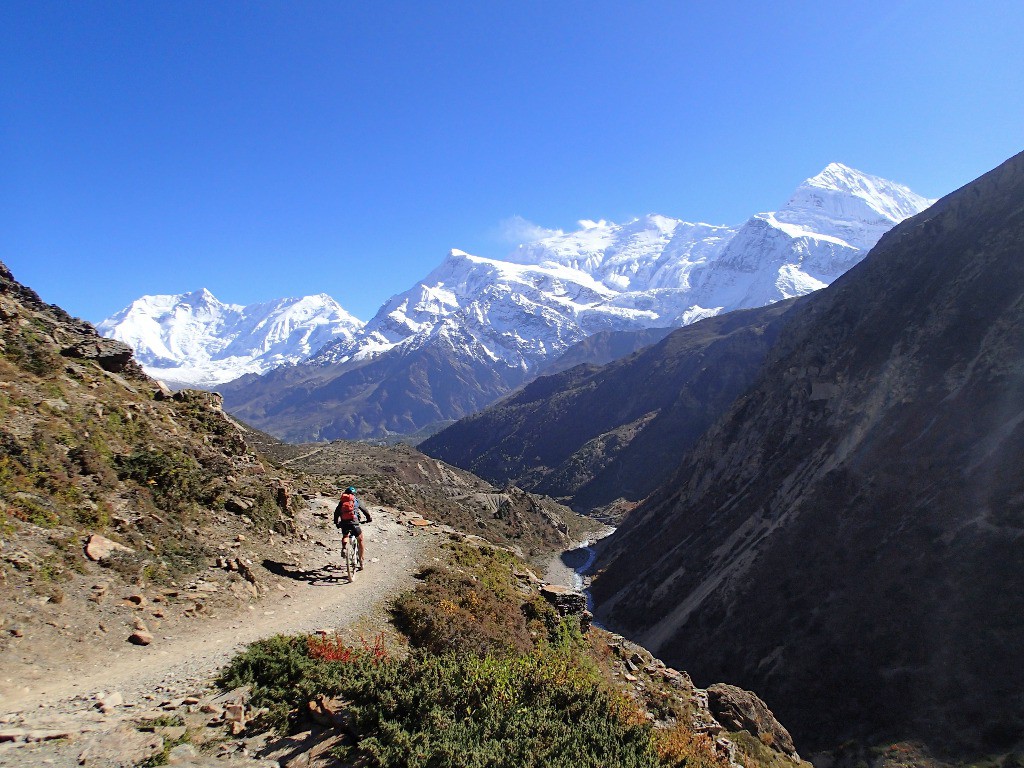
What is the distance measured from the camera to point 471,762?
7.96 meters

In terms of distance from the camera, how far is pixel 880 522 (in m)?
54.3

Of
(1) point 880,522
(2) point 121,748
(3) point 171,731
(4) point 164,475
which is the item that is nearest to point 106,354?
(4) point 164,475

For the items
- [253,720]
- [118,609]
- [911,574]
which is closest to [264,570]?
[118,609]

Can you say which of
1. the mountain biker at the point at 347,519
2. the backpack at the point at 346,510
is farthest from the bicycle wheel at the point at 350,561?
the backpack at the point at 346,510

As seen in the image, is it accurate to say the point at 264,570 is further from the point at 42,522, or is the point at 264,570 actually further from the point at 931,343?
the point at 931,343

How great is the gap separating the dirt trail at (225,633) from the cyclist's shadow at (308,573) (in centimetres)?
3

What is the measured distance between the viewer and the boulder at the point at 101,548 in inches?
491

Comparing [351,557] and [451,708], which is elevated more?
[351,557]

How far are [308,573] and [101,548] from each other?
5.65 m

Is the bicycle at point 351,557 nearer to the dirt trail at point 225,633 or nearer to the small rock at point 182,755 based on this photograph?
the dirt trail at point 225,633

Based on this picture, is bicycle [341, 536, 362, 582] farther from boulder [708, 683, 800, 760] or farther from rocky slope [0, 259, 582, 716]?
boulder [708, 683, 800, 760]

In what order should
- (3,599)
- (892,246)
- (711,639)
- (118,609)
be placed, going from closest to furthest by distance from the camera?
(3,599) < (118,609) < (711,639) < (892,246)

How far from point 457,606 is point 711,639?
174 ft

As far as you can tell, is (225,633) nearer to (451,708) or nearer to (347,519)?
(347,519)
